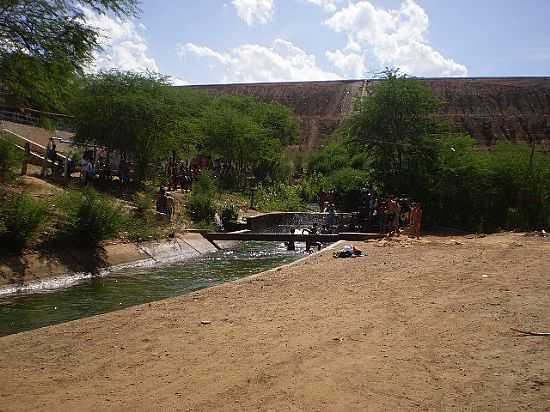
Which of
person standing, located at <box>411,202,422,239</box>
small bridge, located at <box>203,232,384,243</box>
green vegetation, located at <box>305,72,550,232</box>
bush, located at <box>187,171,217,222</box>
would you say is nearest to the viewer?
small bridge, located at <box>203,232,384,243</box>

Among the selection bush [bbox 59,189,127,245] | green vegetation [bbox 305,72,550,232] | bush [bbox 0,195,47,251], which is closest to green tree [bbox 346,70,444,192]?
green vegetation [bbox 305,72,550,232]

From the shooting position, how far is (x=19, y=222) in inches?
619

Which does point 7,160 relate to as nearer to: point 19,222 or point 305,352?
point 19,222

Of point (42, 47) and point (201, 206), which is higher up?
point (42, 47)

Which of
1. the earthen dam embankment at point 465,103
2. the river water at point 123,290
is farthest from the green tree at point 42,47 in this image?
the earthen dam embankment at point 465,103

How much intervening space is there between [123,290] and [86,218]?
3970mm

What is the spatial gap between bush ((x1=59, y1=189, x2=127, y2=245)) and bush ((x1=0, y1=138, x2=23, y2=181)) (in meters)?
4.53

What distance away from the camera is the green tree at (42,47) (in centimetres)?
1864

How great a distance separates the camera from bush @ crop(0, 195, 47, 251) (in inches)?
611

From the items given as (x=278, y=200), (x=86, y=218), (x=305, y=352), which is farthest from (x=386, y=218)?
(x=305, y=352)

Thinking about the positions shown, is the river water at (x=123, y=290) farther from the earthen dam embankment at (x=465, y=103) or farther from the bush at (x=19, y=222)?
the earthen dam embankment at (x=465, y=103)

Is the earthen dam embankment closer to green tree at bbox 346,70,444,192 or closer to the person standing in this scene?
green tree at bbox 346,70,444,192

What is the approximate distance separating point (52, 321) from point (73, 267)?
5242mm

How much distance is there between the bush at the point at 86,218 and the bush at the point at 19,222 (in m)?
1.59
